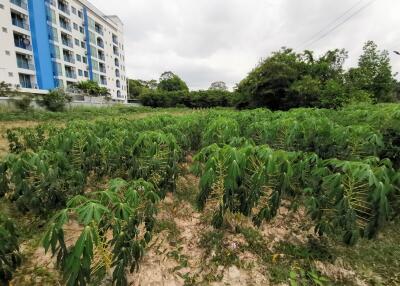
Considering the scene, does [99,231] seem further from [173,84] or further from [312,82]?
[173,84]

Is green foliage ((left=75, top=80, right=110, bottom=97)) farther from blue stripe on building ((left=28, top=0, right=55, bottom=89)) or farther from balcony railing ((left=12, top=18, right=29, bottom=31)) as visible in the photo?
balcony railing ((left=12, top=18, right=29, bottom=31))

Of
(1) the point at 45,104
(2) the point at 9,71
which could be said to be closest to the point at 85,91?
(2) the point at 9,71

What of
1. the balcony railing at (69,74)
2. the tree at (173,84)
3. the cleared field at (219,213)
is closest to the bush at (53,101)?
the balcony railing at (69,74)

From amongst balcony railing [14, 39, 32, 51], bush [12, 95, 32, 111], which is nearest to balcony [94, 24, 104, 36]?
balcony railing [14, 39, 32, 51]

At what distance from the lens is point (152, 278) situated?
2072mm

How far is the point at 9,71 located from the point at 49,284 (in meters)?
27.7

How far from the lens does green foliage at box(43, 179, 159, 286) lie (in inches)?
50.8

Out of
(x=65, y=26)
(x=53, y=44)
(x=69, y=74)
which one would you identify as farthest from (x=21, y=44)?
(x=65, y=26)

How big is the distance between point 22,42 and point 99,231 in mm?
30920

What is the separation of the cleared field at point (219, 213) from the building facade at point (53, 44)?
25.1m

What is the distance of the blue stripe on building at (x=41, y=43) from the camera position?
24.5 metres

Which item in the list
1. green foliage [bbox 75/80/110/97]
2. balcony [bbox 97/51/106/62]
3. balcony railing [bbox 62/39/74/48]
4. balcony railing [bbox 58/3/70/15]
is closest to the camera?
green foliage [bbox 75/80/110/97]

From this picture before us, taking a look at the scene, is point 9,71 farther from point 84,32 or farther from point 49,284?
point 49,284

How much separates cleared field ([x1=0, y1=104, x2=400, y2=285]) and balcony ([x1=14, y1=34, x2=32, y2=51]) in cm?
2822
